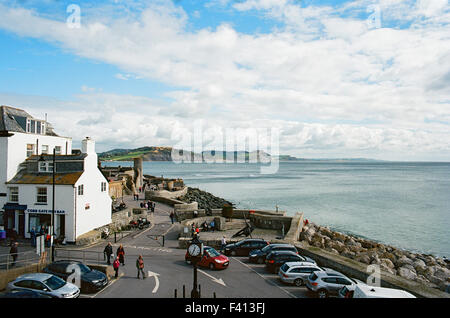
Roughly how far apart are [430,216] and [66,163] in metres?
59.6

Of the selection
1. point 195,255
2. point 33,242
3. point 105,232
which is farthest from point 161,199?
point 195,255

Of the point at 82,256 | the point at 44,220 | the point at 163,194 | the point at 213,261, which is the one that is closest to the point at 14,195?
the point at 44,220

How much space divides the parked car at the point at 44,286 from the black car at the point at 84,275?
3.99ft

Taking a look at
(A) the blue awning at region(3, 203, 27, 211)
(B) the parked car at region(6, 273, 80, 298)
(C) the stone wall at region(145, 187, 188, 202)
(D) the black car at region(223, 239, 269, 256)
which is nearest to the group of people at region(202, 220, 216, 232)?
(D) the black car at region(223, 239, 269, 256)

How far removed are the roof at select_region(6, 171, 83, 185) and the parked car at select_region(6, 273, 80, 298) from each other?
41.2ft

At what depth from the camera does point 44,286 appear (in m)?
13.3

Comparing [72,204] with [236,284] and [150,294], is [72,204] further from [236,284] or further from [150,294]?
[236,284]

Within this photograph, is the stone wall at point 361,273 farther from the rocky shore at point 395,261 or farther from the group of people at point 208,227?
the group of people at point 208,227

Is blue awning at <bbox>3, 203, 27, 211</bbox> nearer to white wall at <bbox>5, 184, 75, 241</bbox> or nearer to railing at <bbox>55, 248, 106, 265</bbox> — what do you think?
white wall at <bbox>5, 184, 75, 241</bbox>

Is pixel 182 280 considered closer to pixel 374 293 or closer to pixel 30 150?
pixel 374 293

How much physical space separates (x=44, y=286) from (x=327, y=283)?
11.9 meters

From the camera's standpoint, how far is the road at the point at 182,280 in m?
15.1

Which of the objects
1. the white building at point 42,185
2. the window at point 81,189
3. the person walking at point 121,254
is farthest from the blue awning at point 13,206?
the person walking at point 121,254

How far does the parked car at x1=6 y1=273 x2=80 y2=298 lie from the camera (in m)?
13.2
